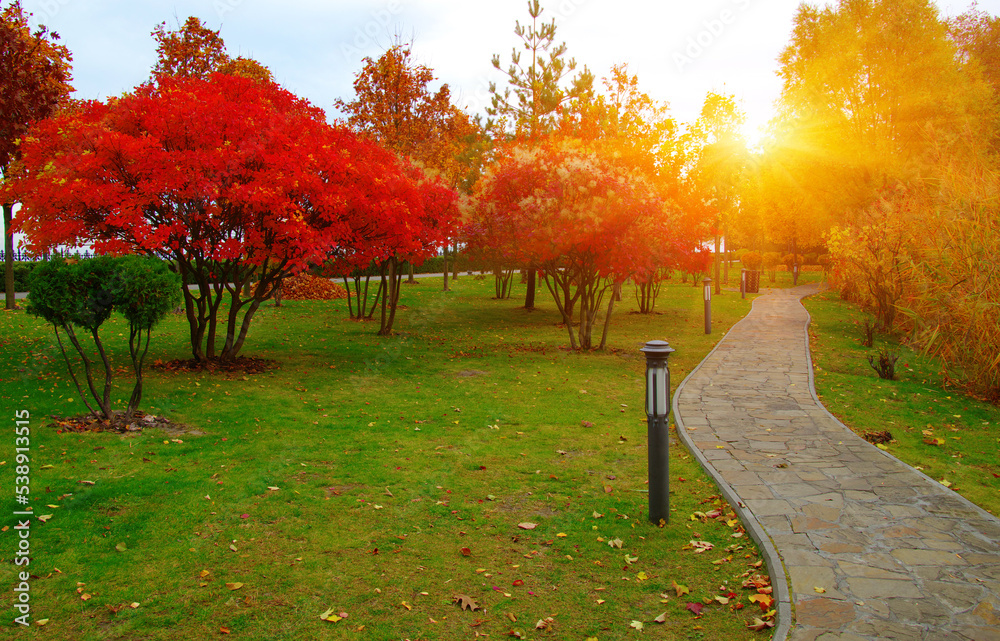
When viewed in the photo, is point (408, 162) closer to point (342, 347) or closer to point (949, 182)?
point (342, 347)

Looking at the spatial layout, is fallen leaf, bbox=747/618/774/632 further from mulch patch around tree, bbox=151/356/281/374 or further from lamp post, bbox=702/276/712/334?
lamp post, bbox=702/276/712/334

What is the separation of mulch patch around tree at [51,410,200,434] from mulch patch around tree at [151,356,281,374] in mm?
3123

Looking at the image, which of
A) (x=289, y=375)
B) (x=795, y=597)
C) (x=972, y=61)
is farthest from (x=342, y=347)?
(x=972, y=61)

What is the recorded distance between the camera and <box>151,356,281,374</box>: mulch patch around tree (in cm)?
1029

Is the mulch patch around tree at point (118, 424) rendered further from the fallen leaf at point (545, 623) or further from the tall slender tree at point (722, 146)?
the tall slender tree at point (722, 146)

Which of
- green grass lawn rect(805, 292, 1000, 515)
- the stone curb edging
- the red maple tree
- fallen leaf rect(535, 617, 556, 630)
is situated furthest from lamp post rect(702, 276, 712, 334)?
fallen leaf rect(535, 617, 556, 630)

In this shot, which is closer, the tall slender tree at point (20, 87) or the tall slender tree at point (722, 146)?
the tall slender tree at point (20, 87)

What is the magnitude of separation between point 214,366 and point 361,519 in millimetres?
6721

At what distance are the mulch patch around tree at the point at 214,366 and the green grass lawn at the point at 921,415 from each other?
8784 mm

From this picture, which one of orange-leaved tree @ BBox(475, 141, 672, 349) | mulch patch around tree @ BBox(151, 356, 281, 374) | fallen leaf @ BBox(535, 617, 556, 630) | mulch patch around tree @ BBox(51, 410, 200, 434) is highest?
orange-leaved tree @ BBox(475, 141, 672, 349)

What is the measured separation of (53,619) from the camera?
133 inches

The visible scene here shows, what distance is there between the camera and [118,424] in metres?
6.80

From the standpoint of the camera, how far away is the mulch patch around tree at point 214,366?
33.8ft

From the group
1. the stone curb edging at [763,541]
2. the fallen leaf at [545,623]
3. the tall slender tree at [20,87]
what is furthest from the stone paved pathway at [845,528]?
the tall slender tree at [20,87]
